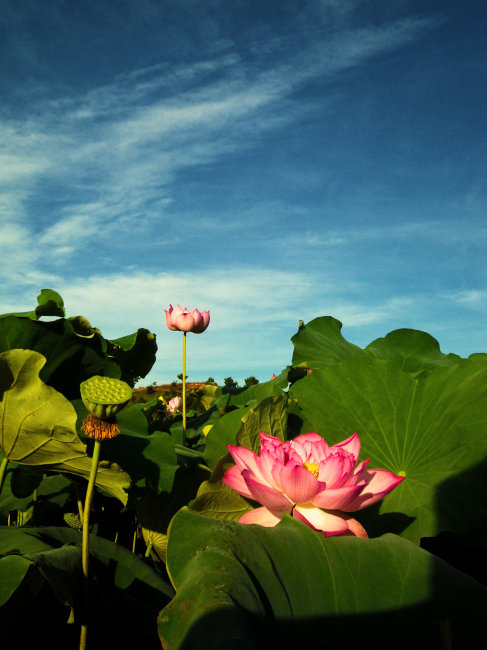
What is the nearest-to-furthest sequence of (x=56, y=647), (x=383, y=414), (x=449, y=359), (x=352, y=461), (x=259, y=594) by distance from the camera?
(x=259, y=594) < (x=352, y=461) < (x=56, y=647) < (x=383, y=414) < (x=449, y=359)

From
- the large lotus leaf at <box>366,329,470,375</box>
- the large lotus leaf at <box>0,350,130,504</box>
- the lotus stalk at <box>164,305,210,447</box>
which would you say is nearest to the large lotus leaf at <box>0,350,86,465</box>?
the large lotus leaf at <box>0,350,130,504</box>

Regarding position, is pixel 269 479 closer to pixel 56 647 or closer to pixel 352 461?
pixel 352 461

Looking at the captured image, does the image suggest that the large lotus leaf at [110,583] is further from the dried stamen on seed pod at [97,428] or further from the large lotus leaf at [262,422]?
the large lotus leaf at [262,422]

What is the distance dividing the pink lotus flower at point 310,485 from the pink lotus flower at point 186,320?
1.83 meters

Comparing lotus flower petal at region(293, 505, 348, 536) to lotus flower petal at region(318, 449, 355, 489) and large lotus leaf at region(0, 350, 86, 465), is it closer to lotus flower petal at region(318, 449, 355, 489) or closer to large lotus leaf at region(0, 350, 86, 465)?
lotus flower petal at region(318, 449, 355, 489)

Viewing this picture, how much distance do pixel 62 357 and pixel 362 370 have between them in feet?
2.81

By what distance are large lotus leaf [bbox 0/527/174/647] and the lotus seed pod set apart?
0.92 ft

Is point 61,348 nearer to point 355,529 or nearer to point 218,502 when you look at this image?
point 218,502

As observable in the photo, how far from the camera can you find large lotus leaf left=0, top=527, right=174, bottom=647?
1.07m

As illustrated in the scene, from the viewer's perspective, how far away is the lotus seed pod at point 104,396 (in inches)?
41.0

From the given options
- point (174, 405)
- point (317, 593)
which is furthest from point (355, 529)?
point (174, 405)

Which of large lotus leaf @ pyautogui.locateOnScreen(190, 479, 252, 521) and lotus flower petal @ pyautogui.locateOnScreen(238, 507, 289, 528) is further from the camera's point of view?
large lotus leaf @ pyautogui.locateOnScreen(190, 479, 252, 521)

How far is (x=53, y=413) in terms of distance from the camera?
1.23 metres

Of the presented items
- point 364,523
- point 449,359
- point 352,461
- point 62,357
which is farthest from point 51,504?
point 449,359
